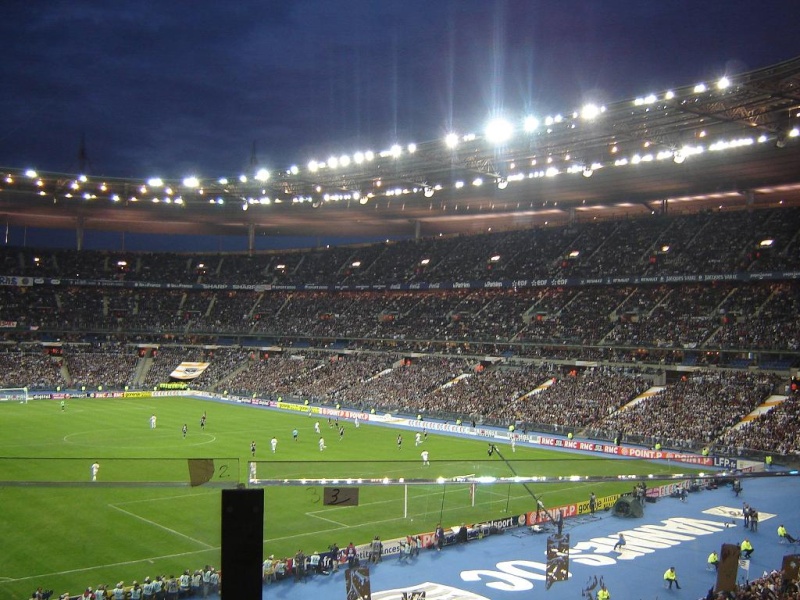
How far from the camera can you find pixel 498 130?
42531 mm

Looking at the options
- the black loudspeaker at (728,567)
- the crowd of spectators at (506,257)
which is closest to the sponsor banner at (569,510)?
the black loudspeaker at (728,567)

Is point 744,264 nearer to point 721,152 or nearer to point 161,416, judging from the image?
point 721,152

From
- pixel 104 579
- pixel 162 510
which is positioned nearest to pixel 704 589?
pixel 104 579

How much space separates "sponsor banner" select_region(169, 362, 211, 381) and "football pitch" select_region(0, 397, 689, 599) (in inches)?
385

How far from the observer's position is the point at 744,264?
54.6 m

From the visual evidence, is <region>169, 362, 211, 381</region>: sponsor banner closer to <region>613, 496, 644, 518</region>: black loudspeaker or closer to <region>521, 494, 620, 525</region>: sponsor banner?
<region>521, 494, 620, 525</region>: sponsor banner

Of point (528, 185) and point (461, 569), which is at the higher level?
point (528, 185)

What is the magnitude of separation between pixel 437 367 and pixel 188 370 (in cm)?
3252

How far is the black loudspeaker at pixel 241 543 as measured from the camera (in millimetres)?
5230

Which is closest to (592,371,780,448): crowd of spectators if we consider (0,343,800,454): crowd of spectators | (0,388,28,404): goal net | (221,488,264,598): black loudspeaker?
(0,343,800,454): crowd of spectators

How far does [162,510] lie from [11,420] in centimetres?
3119

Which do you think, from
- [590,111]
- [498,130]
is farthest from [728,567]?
[498,130]

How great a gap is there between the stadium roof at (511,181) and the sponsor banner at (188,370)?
17.9 meters

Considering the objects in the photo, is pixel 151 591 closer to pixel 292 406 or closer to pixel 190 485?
pixel 190 485
